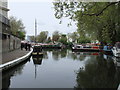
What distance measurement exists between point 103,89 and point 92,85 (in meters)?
0.79

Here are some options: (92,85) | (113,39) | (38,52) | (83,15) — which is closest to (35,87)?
(92,85)

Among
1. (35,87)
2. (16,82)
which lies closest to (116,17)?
(35,87)

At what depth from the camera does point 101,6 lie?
28.7ft

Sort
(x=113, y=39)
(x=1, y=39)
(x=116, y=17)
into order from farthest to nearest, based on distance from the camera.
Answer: (x=113, y=39) → (x=1, y=39) → (x=116, y=17)

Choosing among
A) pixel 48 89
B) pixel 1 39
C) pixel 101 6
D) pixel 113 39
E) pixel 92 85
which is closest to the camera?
pixel 48 89

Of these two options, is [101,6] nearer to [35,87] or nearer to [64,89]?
[64,89]

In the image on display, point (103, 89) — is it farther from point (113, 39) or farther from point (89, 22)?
point (113, 39)

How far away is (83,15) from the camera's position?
9109 millimetres

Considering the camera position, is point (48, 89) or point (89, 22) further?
point (89, 22)

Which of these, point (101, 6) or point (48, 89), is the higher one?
point (101, 6)

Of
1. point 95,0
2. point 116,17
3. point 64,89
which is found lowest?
point 64,89

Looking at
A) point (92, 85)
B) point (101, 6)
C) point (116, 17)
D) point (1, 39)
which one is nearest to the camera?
point (92, 85)

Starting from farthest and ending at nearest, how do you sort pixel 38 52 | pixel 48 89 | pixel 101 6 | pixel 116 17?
pixel 38 52 → pixel 116 17 → pixel 101 6 → pixel 48 89

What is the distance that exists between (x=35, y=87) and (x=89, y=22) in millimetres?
5568
